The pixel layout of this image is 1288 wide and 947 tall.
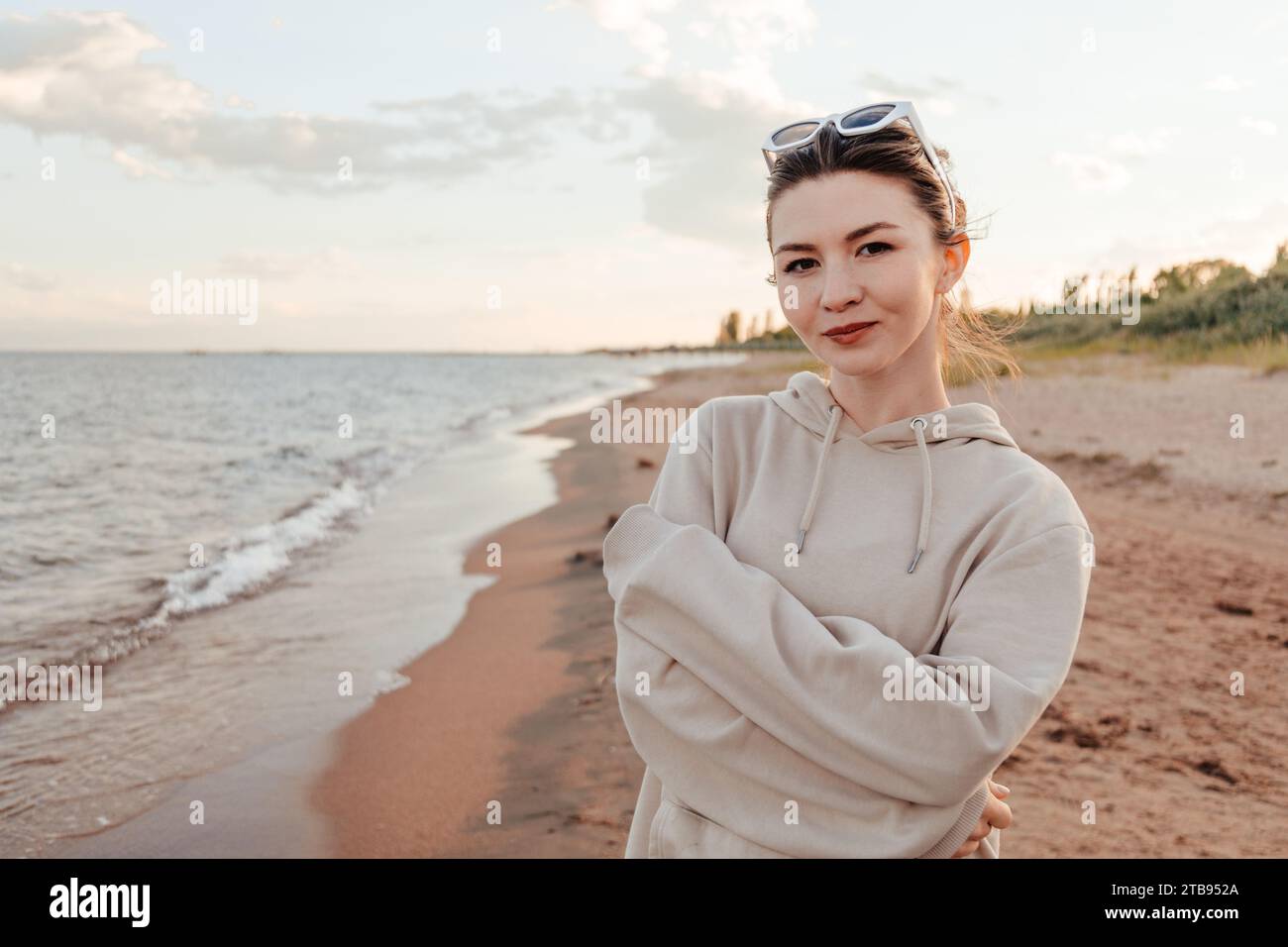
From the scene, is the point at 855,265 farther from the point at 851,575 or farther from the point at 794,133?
the point at 851,575

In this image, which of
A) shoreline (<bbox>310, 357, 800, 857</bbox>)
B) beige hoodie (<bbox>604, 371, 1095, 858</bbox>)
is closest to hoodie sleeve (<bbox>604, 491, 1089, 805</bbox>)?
beige hoodie (<bbox>604, 371, 1095, 858</bbox>)

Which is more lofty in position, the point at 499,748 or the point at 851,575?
the point at 851,575

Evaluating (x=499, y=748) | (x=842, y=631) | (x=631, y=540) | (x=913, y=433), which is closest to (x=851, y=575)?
(x=842, y=631)

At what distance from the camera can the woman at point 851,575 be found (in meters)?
1.58

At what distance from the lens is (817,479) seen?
1.87 metres

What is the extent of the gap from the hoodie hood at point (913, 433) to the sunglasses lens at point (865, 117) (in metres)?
0.52

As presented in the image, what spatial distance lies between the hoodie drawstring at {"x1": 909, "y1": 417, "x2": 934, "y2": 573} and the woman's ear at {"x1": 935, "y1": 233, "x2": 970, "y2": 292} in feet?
0.96

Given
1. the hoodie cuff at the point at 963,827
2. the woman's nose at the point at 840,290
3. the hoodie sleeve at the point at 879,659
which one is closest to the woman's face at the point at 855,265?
the woman's nose at the point at 840,290

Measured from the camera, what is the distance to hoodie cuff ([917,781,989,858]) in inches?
64.2

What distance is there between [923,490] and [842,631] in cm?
33

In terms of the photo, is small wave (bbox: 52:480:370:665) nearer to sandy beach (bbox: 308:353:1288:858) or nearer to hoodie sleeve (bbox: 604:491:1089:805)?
sandy beach (bbox: 308:353:1288:858)

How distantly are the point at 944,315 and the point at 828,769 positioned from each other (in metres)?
1.07
